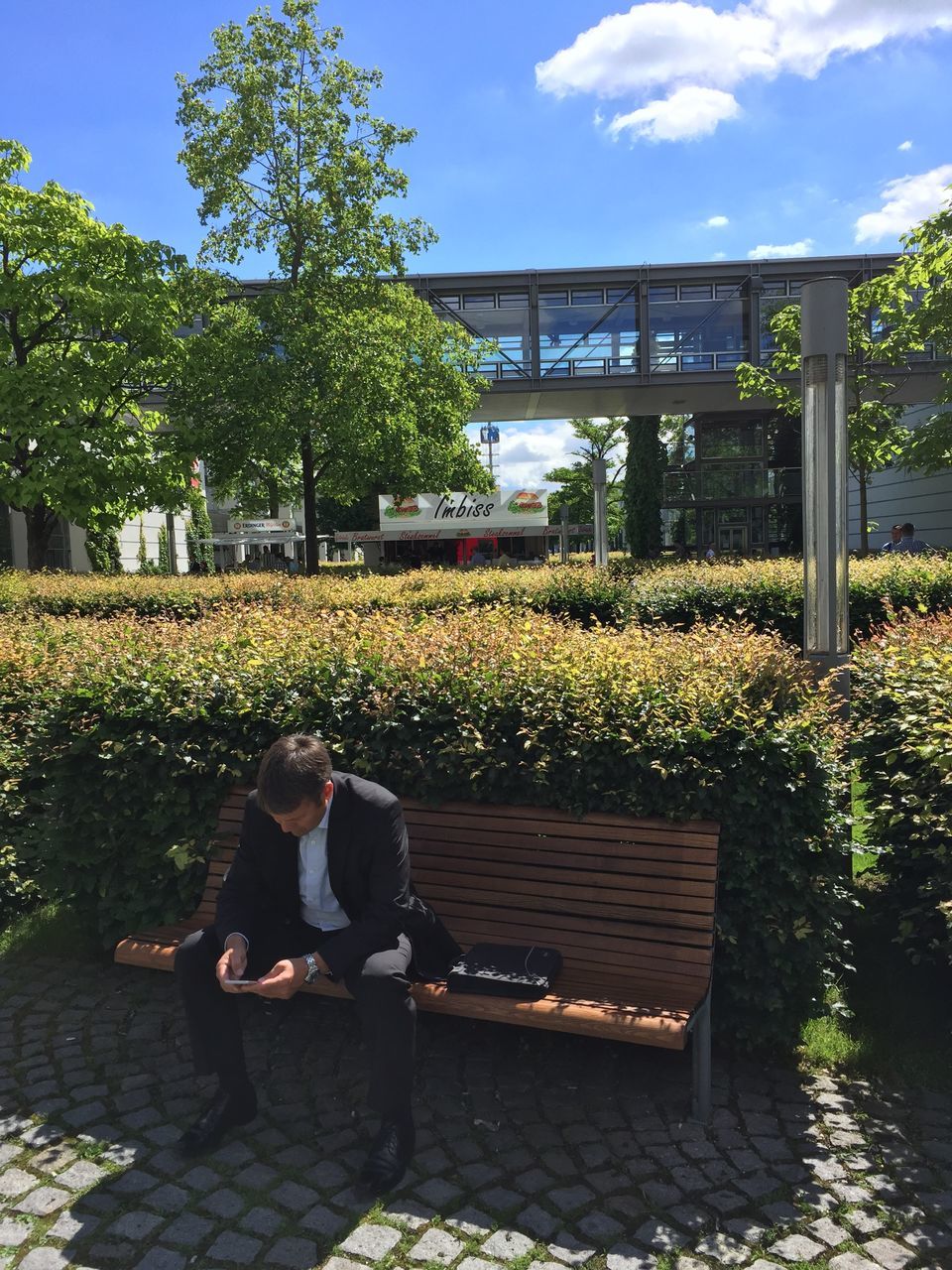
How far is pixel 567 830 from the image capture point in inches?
135

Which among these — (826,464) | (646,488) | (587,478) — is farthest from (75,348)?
(587,478)

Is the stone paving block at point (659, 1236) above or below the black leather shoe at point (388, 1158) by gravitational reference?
below

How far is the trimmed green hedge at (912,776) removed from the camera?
3.33 meters

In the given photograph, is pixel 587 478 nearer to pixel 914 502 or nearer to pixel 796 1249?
pixel 914 502

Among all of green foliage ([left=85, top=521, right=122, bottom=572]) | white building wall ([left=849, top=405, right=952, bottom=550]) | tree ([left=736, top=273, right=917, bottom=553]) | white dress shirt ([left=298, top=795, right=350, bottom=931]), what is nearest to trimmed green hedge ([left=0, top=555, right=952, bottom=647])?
white dress shirt ([left=298, top=795, right=350, bottom=931])

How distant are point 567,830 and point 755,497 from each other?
36.4 metres

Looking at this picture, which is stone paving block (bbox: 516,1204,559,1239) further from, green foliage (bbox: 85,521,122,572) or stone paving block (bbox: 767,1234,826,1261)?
green foliage (bbox: 85,521,122,572)

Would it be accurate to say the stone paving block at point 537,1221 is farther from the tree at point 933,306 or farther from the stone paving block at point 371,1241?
the tree at point 933,306

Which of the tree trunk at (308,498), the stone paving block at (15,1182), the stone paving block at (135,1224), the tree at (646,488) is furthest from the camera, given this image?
the tree at (646,488)

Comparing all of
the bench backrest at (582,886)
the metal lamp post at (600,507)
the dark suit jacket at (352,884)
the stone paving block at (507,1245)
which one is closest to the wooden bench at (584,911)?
the bench backrest at (582,886)

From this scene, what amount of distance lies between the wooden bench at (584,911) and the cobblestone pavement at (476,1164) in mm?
342

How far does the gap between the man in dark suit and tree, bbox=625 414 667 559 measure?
35.7 m

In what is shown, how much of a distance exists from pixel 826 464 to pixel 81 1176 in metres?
4.32

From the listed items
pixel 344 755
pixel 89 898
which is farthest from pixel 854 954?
pixel 89 898
